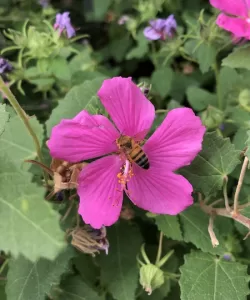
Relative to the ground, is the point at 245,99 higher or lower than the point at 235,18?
lower

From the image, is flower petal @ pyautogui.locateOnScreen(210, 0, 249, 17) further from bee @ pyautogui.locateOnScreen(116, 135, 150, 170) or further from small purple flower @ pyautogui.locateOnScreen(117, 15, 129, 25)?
small purple flower @ pyautogui.locateOnScreen(117, 15, 129, 25)

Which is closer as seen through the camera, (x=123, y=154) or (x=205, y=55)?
(x=123, y=154)

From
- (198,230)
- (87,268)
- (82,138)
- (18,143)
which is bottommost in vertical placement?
(87,268)

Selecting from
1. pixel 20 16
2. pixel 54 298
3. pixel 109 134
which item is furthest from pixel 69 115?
pixel 20 16

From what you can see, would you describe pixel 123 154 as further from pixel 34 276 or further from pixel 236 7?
pixel 236 7

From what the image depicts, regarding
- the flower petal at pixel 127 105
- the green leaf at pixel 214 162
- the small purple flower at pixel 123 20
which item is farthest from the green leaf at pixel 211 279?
the small purple flower at pixel 123 20

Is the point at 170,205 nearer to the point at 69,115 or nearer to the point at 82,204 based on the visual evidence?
the point at 82,204

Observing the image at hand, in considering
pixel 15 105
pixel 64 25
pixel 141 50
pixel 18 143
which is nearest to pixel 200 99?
pixel 141 50
